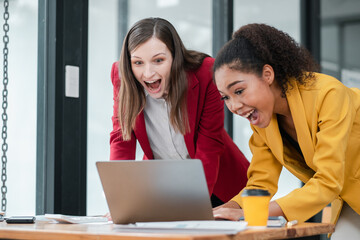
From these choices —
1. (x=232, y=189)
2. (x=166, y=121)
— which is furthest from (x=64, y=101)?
(x=232, y=189)

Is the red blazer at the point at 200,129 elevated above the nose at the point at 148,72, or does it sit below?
below

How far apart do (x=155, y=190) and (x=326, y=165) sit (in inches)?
18.6

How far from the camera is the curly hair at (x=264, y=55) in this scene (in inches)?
62.6

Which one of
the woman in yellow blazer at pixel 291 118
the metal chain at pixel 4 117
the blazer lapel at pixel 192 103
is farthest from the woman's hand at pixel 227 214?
the metal chain at pixel 4 117

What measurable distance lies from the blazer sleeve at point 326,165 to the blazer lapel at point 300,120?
0.19ft

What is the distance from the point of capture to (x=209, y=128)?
2061 millimetres

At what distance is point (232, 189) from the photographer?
87.7 inches

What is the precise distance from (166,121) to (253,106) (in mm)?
583

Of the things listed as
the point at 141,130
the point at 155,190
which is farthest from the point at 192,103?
the point at 155,190

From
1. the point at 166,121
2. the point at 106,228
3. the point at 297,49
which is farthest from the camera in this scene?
the point at 166,121

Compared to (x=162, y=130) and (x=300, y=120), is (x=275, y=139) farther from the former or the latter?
(x=162, y=130)

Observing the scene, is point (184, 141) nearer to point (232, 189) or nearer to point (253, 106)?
point (232, 189)

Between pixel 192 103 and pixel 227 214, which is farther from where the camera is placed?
pixel 192 103

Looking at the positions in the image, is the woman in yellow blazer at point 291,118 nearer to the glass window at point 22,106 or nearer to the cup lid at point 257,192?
the cup lid at point 257,192
